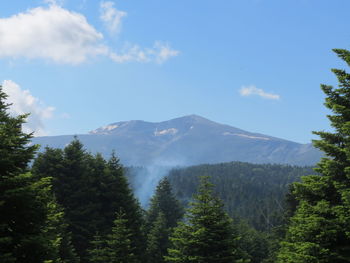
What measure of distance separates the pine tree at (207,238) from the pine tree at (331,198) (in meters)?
5.16

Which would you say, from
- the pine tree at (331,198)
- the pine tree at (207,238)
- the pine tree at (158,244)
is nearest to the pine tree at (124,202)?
the pine tree at (158,244)

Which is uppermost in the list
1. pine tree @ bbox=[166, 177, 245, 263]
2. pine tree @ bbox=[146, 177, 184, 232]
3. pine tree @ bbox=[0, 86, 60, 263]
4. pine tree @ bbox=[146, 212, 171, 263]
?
pine tree @ bbox=[0, 86, 60, 263]

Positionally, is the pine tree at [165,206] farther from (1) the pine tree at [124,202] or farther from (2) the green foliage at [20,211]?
(2) the green foliage at [20,211]

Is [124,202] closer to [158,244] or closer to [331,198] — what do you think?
[158,244]

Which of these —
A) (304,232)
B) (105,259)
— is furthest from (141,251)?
(304,232)

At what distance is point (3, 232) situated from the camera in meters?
12.3

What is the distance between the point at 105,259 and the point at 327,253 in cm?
1607

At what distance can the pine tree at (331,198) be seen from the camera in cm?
1550

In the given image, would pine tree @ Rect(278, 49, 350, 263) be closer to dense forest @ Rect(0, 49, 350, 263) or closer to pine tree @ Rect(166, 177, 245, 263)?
dense forest @ Rect(0, 49, 350, 263)

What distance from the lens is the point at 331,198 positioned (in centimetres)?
1720

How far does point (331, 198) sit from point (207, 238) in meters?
8.21

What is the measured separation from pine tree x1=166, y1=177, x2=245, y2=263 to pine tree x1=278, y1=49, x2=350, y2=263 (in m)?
5.16

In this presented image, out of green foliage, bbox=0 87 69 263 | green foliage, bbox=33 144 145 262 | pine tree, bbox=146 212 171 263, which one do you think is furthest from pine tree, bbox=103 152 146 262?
green foliage, bbox=0 87 69 263

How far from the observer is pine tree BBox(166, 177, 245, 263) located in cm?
2275
